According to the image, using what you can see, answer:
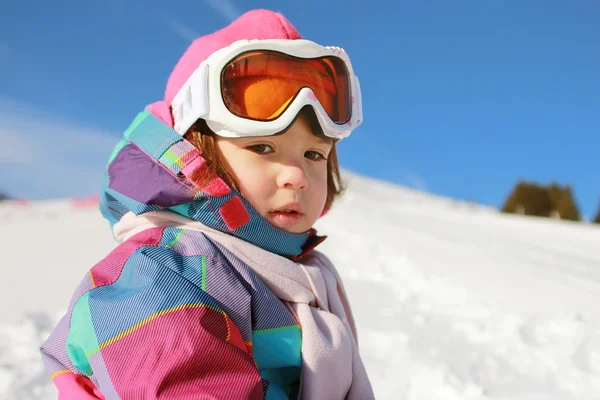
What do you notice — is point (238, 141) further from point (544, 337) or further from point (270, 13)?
point (544, 337)

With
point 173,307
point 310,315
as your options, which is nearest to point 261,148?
point 310,315

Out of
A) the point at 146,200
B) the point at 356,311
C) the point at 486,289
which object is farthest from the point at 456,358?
the point at 146,200

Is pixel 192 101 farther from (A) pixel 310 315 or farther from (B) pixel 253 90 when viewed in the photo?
(A) pixel 310 315

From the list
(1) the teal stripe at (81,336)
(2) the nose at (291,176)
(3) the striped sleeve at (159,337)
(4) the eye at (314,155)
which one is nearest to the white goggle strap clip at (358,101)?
(4) the eye at (314,155)

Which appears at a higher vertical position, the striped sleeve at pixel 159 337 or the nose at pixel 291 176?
the nose at pixel 291 176

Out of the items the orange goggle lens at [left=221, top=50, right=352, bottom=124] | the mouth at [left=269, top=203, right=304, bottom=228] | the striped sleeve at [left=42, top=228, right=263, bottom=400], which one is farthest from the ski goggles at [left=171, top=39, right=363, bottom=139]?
the striped sleeve at [left=42, top=228, right=263, bottom=400]

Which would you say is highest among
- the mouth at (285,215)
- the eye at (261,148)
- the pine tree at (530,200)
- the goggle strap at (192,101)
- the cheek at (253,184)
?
the pine tree at (530,200)

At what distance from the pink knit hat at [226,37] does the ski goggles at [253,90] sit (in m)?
0.09

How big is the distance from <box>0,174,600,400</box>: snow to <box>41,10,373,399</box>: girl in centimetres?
95

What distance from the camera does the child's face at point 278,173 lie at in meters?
1.60

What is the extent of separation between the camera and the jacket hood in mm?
1511

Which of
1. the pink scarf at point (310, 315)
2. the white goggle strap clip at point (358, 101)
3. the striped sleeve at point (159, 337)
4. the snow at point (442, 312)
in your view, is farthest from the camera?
the snow at point (442, 312)

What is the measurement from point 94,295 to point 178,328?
27 centimetres

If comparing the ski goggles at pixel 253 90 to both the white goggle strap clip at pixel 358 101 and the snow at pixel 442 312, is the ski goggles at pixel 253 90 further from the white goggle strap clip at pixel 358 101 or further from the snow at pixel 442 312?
the snow at pixel 442 312
